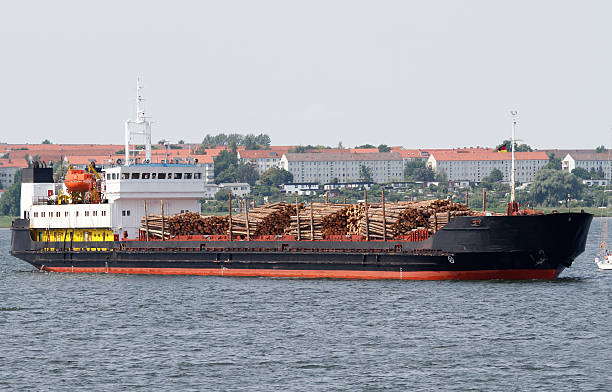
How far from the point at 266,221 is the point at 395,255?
29.5ft

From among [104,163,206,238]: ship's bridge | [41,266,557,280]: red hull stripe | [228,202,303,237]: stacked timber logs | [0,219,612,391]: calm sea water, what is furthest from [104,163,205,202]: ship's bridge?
[0,219,612,391]: calm sea water

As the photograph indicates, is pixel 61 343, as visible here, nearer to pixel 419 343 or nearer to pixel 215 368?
pixel 215 368

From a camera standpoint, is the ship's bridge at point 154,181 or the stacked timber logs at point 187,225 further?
the ship's bridge at point 154,181

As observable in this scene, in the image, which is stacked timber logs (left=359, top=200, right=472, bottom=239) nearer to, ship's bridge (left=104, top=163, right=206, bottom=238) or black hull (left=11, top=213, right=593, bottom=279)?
black hull (left=11, top=213, right=593, bottom=279)

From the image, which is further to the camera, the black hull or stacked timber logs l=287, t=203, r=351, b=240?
stacked timber logs l=287, t=203, r=351, b=240

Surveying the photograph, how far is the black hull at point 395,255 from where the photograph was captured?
44.9 metres

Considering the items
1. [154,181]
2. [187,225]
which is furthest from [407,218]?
[154,181]

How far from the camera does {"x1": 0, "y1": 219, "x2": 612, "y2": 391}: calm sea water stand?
29.7 meters

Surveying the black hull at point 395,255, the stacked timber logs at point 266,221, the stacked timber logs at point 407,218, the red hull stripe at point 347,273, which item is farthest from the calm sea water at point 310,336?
the stacked timber logs at point 266,221

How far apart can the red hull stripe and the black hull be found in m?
0.04

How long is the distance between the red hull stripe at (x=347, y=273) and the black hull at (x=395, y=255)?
0.04 m

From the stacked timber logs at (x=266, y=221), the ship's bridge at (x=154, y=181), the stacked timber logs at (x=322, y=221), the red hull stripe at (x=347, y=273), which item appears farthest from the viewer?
the ship's bridge at (x=154, y=181)

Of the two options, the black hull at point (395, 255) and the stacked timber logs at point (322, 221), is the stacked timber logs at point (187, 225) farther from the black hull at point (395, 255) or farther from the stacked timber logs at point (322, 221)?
the black hull at point (395, 255)

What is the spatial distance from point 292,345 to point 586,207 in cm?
14350
